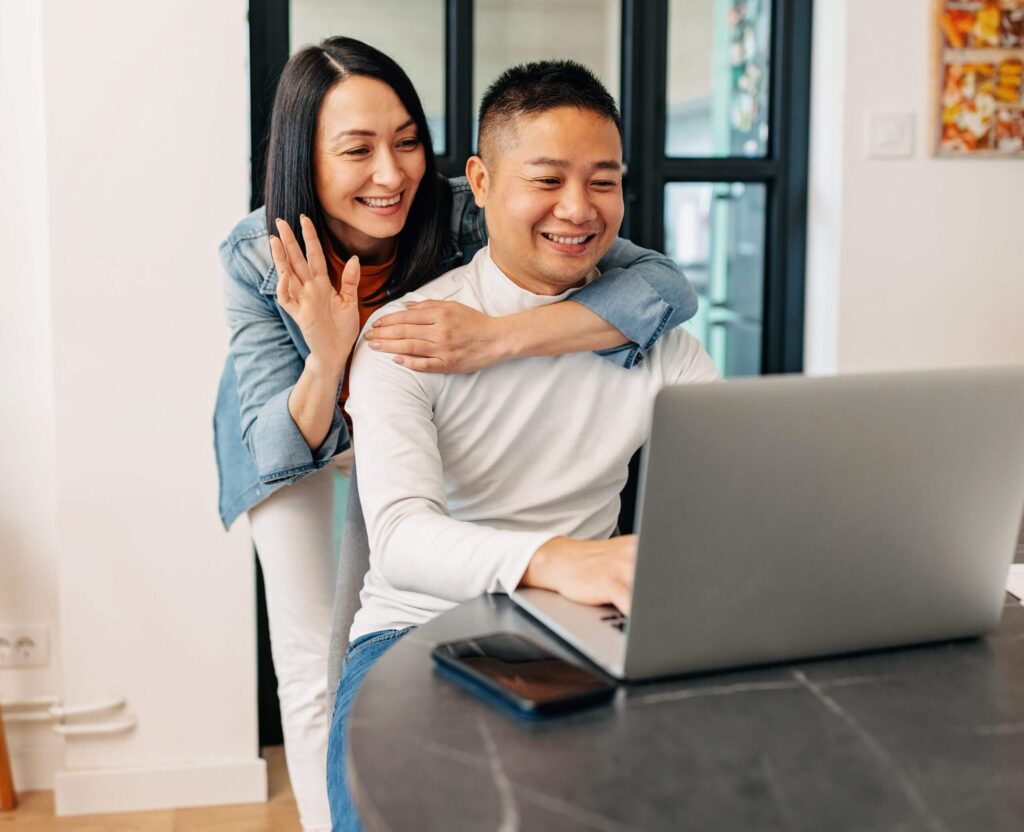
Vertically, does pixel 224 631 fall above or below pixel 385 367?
below

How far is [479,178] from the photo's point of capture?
1.56 m

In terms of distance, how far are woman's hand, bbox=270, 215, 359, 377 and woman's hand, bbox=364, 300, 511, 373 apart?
11 cm

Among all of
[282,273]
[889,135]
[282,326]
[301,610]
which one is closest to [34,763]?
[301,610]

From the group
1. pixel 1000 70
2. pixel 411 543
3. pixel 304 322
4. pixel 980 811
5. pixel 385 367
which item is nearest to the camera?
pixel 980 811

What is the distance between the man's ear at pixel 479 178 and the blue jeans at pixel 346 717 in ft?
1.85

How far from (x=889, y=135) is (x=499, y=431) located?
1478 mm

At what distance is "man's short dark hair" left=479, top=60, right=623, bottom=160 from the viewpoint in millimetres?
1470

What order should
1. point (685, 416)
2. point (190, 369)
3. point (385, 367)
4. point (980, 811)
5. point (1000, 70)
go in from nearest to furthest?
point (980, 811) < point (685, 416) < point (385, 367) < point (190, 369) < point (1000, 70)

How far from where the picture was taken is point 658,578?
83 cm

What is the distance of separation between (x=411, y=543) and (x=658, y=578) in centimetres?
42

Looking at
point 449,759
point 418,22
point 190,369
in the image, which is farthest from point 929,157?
point 449,759

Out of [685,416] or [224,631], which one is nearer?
[685,416]

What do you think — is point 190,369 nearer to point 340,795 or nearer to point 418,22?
point 418,22

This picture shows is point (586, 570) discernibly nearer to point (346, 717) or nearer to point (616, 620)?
point (616, 620)
